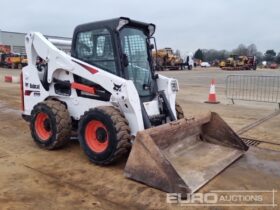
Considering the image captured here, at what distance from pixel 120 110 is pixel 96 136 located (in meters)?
0.53

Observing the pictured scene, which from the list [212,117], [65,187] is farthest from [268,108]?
[65,187]

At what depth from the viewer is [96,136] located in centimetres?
493

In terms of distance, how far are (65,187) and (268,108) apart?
27.4ft

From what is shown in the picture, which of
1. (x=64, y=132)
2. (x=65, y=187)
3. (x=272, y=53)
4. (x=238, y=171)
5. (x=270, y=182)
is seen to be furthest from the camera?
(x=272, y=53)

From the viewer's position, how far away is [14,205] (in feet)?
11.8

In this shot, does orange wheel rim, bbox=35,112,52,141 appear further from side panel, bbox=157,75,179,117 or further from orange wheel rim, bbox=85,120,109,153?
side panel, bbox=157,75,179,117

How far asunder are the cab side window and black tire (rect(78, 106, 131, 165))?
82 centimetres

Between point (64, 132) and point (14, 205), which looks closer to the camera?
point (14, 205)

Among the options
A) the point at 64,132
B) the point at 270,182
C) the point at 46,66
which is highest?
the point at 46,66

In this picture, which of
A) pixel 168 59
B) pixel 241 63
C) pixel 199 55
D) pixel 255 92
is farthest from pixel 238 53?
pixel 255 92

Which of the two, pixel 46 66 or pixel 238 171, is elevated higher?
pixel 46 66

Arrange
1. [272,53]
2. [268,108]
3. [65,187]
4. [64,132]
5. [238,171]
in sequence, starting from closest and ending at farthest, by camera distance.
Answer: [65,187] → [238,171] → [64,132] → [268,108] → [272,53]

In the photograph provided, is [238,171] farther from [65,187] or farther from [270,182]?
[65,187]

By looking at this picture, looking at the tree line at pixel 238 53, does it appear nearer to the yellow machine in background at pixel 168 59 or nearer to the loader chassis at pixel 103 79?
the yellow machine in background at pixel 168 59
